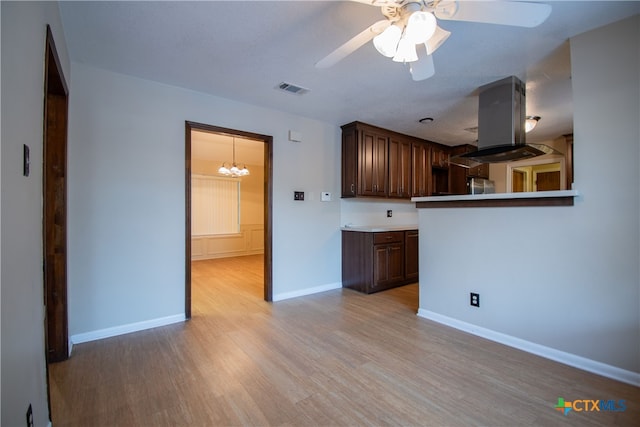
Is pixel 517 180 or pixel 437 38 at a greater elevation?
pixel 437 38

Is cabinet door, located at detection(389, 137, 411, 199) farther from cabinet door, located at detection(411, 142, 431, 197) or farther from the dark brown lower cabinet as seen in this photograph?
the dark brown lower cabinet

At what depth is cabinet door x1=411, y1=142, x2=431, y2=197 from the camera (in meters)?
4.71

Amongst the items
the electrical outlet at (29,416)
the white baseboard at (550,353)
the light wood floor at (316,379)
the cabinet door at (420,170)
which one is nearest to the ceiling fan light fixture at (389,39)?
the light wood floor at (316,379)

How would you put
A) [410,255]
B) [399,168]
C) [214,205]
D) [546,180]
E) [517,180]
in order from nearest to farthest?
[410,255] → [399,168] → [517,180] → [546,180] → [214,205]

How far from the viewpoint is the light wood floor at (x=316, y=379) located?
1526 millimetres

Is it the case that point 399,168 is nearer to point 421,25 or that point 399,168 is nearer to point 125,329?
point 421,25

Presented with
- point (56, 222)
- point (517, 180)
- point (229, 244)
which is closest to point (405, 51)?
point (56, 222)

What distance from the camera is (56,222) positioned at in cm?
209

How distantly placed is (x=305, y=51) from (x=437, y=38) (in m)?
1.02

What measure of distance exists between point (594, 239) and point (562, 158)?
3759 mm

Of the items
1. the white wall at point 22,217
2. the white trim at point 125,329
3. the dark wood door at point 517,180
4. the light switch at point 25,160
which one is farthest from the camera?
the dark wood door at point 517,180

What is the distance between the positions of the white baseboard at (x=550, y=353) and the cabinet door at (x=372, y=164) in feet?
6.21

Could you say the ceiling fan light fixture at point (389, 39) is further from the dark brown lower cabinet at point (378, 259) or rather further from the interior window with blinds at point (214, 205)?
the interior window with blinds at point (214, 205)

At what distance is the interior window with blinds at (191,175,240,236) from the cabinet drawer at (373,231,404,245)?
448 centimetres
